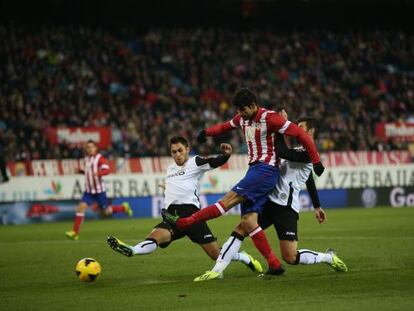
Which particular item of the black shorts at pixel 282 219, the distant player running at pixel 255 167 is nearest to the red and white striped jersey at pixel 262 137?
the distant player running at pixel 255 167

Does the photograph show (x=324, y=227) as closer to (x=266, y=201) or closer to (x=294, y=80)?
(x=266, y=201)

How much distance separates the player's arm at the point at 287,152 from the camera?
10094 mm

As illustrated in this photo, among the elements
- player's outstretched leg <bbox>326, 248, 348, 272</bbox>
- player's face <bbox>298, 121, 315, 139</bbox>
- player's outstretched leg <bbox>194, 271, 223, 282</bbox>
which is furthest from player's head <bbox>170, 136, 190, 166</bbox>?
player's outstretched leg <bbox>326, 248, 348, 272</bbox>

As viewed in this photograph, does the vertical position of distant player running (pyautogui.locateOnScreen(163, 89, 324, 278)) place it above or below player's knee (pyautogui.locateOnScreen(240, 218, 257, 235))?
above

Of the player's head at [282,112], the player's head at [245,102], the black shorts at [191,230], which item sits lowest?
the black shorts at [191,230]

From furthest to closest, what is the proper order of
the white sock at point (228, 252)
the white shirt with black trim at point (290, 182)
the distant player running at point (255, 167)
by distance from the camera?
the white shirt with black trim at point (290, 182), the white sock at point (228, 252), the distant player running at point (255, 167)

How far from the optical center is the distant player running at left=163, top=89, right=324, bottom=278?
32.1 ft

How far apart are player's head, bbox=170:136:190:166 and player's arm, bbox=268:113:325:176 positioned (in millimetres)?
1382

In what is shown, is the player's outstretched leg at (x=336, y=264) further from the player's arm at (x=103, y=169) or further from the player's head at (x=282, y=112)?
the player's arm at (x=103, y=169)

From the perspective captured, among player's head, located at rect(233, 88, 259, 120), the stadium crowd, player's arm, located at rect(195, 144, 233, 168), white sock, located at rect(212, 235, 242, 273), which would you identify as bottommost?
white sock, located at rect(212, 235, 242, 273)

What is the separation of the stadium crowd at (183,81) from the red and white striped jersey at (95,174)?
22.0ft

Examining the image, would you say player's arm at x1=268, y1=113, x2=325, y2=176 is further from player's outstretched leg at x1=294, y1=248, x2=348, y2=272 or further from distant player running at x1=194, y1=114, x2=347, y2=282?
player's outstretched leg at x1=294, y1=248, x2=348, y2=272

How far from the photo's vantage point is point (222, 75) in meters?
34.8

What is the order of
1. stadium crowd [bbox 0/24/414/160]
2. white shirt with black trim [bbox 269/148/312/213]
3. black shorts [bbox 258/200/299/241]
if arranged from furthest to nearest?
stadium crowd [bbox 0/24/414/160], white shirt with black trim [bbox 269/148/312/213], black shorts [bbox 258/200/299/241]
